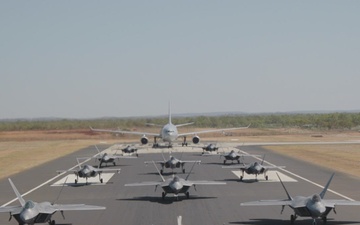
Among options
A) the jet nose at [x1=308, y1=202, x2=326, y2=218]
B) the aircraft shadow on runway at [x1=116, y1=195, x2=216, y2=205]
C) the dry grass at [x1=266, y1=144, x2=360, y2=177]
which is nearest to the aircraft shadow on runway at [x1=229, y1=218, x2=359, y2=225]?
the jet nose at [x1=308, y1=202, x2=326, y2=218]

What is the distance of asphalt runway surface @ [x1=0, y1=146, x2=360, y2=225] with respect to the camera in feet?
99.6

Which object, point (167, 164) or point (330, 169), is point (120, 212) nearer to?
point (167, 164)

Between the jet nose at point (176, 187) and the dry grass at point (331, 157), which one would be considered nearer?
the jet nose at point (176, 187)

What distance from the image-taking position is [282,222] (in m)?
29.0

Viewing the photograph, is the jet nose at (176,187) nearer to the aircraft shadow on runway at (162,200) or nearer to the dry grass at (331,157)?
the aircraft shadow on runway at (162,200)

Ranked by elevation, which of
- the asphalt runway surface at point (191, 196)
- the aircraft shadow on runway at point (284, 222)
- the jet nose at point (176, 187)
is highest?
the jet nose at point (176, 187)

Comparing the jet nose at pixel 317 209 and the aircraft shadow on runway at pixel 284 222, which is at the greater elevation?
the jet nose at pixel 317 209

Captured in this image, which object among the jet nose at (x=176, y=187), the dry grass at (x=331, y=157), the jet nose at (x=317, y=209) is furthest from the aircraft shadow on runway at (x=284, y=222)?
the dry grass at (x=331, y=157)

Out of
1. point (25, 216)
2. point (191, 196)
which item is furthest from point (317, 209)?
point (191, 196)

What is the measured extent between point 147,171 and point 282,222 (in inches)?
1191

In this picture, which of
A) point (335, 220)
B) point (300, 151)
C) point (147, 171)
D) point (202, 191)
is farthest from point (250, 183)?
point (300, 151)

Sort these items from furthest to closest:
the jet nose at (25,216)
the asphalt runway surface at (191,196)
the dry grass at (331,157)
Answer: the dry grass at (331,157) < the asphalt runway surface at (191,196) < the jet nose at (25,216)

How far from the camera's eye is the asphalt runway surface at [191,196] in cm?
3036

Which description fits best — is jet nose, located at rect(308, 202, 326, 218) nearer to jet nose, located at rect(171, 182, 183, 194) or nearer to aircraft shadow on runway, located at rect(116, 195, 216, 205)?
jet nose, located at rect(171, 182, 183, 194)
